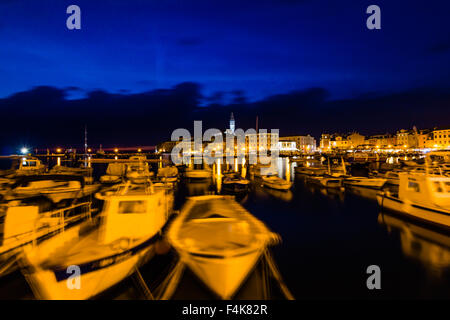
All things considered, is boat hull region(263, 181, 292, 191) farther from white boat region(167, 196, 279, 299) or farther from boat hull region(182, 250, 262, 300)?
boat hull region(182, 250, 262, 300)

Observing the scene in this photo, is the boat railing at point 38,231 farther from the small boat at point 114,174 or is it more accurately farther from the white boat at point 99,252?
the small boat at point 114,174

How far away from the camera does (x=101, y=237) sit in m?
8.47

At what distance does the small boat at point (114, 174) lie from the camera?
1218 inches

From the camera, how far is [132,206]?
9227 mm

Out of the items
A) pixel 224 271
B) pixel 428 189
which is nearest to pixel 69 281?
pixel 224 271

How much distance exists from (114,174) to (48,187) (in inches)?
698

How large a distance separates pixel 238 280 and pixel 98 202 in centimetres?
1853

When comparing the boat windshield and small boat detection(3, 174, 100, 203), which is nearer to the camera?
small boat detection(3, 174, 100, 203)

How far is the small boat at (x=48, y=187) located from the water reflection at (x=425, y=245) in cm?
1798

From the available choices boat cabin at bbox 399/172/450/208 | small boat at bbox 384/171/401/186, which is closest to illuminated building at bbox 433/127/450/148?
small boat at bbox 384/171/401/186

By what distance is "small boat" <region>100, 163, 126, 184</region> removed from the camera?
102 feet

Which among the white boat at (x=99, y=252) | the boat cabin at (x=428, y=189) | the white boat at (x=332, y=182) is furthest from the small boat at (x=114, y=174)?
the boat cabin at (x=428, y=189)

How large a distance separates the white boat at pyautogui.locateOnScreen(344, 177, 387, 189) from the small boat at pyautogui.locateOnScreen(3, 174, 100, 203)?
92.4 feet

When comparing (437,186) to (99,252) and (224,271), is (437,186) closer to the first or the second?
(224,271)
